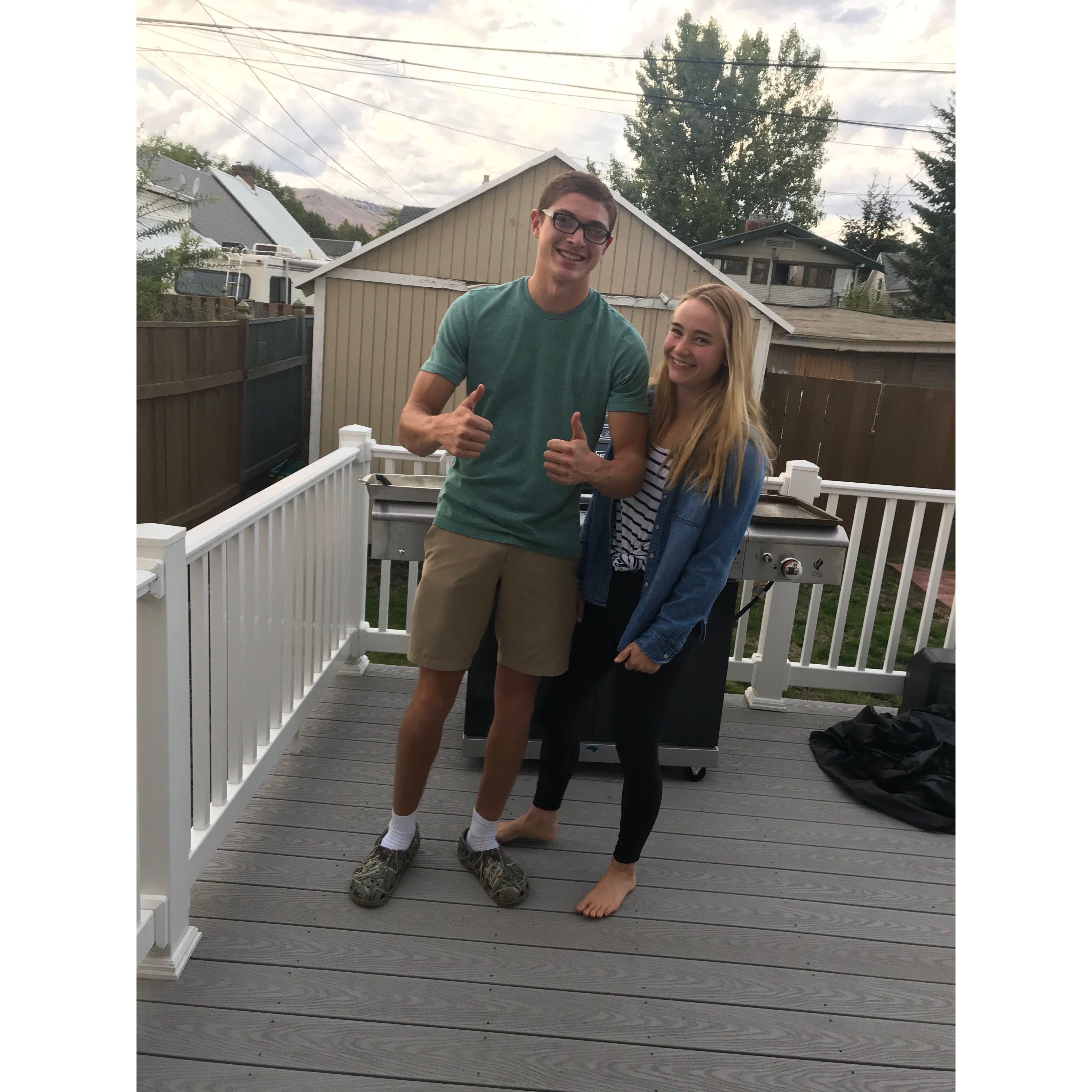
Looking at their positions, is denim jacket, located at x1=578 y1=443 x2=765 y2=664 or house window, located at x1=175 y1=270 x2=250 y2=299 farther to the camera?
house window, located at x1=175 y1=270 x2=250 y2=299

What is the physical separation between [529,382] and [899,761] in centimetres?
184

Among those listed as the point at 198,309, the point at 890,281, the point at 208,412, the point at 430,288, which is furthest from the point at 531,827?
the point at 890,281

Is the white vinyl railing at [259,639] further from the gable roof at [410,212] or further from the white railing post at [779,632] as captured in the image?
the gable roof at [410,212]

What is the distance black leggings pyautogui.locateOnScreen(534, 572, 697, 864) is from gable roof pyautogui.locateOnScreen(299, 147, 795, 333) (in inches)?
247

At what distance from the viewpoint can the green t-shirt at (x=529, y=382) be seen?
177 centimetres

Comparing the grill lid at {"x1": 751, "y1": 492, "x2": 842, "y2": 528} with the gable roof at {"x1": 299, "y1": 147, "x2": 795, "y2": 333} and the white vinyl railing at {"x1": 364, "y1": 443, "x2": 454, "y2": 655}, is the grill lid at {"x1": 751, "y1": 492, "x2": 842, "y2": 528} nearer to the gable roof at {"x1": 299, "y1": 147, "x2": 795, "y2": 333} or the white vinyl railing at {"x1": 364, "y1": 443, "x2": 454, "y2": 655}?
the white vinyl railing at {"x1": 364, "y1": 443, "x2": 454, "y2": 655}

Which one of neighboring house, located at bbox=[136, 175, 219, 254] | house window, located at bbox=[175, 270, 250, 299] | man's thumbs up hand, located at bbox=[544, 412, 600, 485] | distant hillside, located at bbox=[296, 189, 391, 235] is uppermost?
distant hillside, located at bbox=[296, 189, 391, 235]

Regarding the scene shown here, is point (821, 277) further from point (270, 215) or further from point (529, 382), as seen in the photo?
point (529, 382)

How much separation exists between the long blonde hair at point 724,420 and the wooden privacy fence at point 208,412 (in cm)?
291

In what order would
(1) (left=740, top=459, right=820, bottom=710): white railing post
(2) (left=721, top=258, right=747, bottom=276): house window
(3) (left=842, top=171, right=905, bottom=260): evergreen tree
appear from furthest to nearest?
(3) (left=842, top=171, right=905, bottom=260): evergreen tree < (2) (left=721, top=258, right=747, bottom=276): house window < (1) (left=740, top=459, right=820, bottom=710): white railing post

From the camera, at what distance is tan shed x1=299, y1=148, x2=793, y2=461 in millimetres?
7812

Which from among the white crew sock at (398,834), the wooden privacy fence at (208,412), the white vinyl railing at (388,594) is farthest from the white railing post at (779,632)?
the wooden privacy fence at (208,412)

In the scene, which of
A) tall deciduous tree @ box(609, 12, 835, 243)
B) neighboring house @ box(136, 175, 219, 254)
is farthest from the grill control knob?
tall deciduous tree @ box(609, 12, 835, 243)
